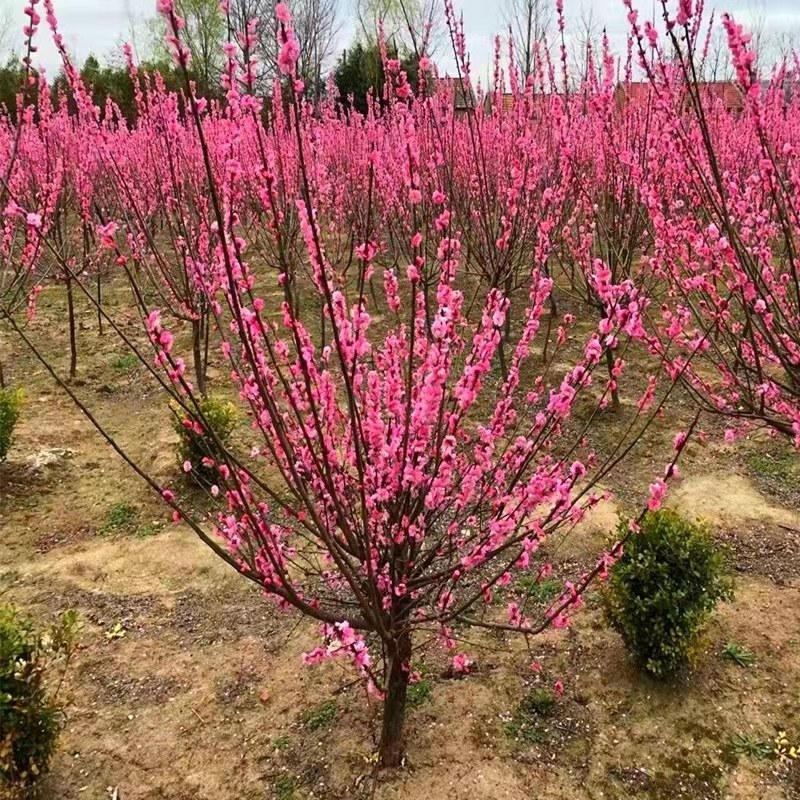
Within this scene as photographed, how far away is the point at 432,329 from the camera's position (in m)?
2.11

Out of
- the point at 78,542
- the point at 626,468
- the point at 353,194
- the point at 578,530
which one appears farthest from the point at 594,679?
the point at 353,194

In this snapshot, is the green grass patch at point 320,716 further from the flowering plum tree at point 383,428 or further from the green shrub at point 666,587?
the green shrub at point 666,587

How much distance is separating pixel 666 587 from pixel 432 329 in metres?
2.13

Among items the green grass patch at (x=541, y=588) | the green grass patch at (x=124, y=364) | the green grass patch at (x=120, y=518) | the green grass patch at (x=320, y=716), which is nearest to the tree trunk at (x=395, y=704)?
the green grass patch at (x=320, y=716)

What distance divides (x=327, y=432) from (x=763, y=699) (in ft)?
8.82

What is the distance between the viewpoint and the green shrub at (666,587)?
3320 millimetres

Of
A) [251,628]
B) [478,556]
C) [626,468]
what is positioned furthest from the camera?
[626,468]

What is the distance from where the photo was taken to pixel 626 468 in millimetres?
5969

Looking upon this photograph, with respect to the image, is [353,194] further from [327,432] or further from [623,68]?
[327,432]

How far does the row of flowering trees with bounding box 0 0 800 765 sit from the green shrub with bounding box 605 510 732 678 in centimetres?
46

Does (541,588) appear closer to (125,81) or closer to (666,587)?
(666,587)

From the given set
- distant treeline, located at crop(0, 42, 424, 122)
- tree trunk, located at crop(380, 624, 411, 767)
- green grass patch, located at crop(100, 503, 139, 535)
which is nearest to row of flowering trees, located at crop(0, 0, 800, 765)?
tree trunk, located at crop(380, 624, 411, 767)

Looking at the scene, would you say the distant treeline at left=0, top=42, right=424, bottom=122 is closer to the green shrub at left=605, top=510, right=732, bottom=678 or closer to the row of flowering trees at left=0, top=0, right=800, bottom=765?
the row of flowering trees at left=0, top=0, right=800, bottom=765

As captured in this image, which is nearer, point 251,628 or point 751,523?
point 251,628
